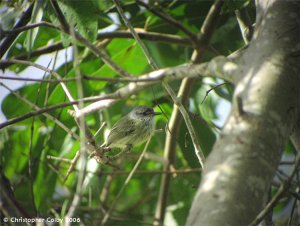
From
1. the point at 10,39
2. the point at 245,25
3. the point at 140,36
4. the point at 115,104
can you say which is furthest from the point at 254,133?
the point at 115,104

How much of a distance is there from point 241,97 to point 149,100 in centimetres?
384

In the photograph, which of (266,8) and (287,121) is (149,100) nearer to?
(266,8)

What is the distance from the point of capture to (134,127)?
6.13 meters

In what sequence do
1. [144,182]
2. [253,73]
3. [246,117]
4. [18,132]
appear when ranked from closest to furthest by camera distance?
[246,117] → [253,73] → [18,132] → [144,182]

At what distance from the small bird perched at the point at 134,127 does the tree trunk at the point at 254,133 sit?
10.9 feet

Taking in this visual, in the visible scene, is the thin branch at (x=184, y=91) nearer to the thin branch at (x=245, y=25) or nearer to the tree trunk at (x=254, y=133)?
the thin branch at (x=245, y=25)

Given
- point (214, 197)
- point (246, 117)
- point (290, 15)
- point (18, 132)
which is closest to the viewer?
point (214, 197)

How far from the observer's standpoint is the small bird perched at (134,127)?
19.0 ft

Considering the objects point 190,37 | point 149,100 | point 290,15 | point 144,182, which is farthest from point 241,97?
point 144,182

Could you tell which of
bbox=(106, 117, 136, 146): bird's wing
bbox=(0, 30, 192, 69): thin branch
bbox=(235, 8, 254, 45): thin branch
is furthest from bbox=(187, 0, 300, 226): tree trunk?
bbox=(106, 117, 136, 146): bird's wing

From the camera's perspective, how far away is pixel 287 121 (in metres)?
2.36

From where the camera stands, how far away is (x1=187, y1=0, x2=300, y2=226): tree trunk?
2.08 m

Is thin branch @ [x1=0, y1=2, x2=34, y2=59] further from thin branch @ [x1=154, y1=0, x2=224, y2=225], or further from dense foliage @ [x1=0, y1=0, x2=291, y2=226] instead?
thin branch @ [x1=154, y1=0, x2=224, y2=225]

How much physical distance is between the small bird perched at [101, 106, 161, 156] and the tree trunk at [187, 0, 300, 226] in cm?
333
